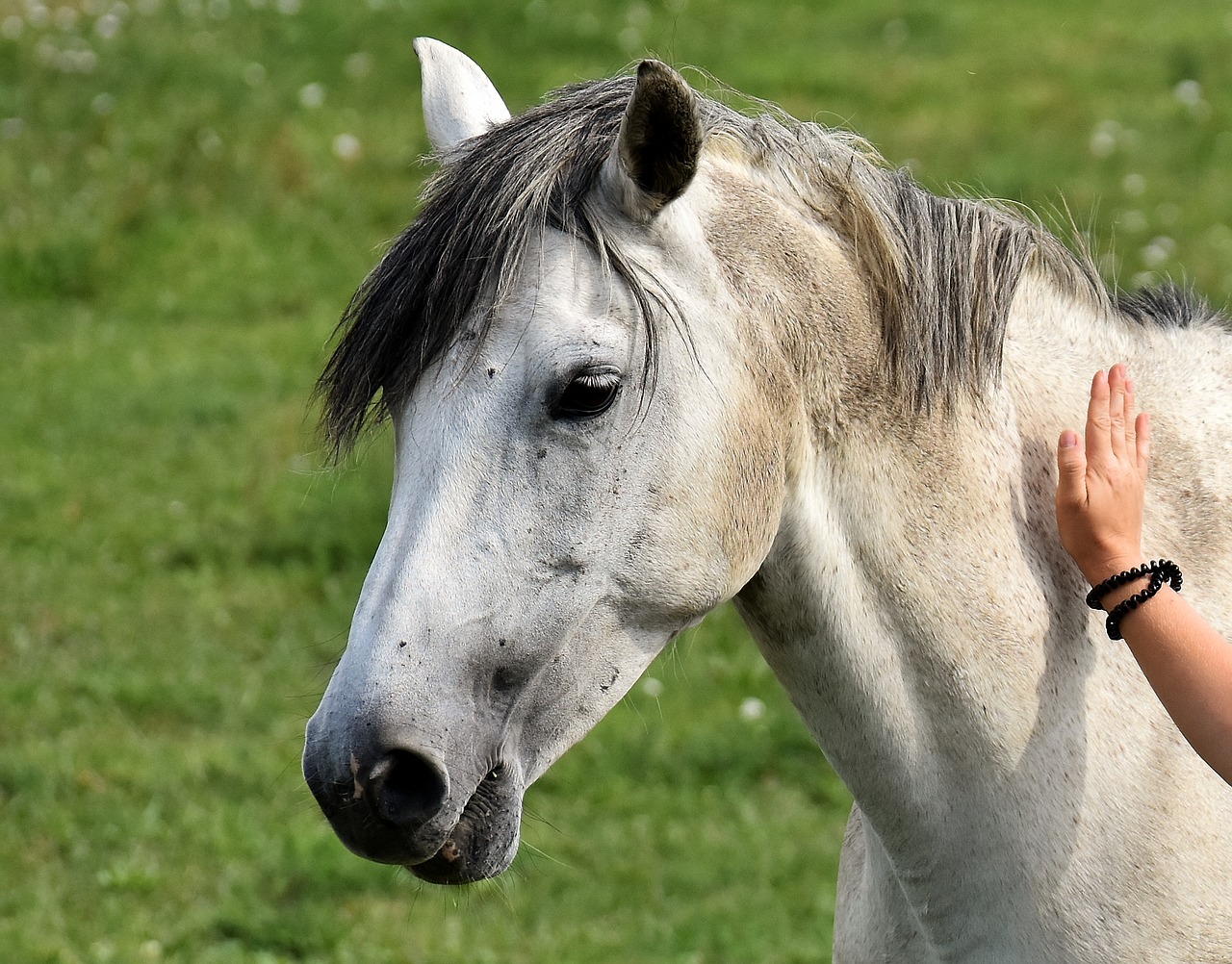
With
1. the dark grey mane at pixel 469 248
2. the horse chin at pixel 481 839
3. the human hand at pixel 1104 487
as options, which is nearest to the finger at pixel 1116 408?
the human hand at pixel 1104 487

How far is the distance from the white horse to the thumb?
0.27ft

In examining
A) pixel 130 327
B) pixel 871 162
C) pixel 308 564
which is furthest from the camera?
pixel 130 327

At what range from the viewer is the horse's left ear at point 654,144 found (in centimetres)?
191

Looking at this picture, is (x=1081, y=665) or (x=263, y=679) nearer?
(x=1081, y=665)

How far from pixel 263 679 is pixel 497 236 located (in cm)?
432

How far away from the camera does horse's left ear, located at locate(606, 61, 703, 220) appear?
191cm

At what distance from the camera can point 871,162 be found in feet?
7.83

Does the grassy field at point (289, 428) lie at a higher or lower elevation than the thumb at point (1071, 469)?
lower

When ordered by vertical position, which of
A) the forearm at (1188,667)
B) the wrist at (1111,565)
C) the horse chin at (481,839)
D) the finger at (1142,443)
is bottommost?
the horse chin at (481,839)

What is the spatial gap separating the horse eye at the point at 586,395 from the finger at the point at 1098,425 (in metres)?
0.77

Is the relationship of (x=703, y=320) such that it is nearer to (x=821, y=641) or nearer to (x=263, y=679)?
(x=821, y=641)

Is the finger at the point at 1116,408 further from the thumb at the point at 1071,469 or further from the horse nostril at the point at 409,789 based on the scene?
the horse nostril at the point at 409,789

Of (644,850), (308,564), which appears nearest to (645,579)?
(644,850)

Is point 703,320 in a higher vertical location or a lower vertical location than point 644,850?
Result: higher
